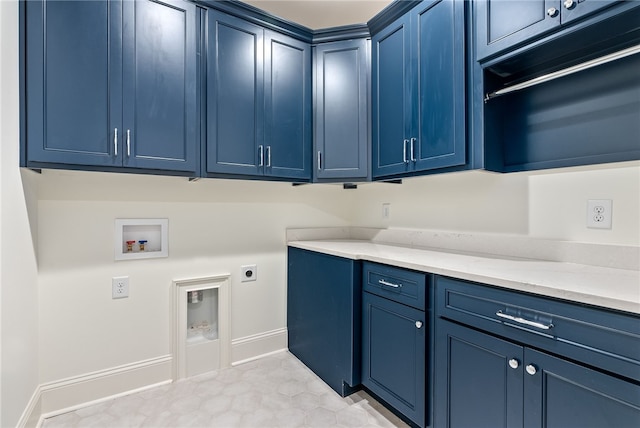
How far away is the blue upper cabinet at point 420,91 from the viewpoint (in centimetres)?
154

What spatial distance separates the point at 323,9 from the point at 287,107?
90 cm

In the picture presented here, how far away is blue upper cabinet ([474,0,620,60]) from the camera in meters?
1.14

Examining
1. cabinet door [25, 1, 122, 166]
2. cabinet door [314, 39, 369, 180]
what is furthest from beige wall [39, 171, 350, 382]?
cabinet door [314, 39, 369, 180]

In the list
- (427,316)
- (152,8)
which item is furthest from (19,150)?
(427,316)

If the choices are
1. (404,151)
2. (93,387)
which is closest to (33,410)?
(93,387)

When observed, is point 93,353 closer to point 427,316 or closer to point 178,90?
point 178,90

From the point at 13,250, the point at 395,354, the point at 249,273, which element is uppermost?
the point at 13,250

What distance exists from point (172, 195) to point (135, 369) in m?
1.11

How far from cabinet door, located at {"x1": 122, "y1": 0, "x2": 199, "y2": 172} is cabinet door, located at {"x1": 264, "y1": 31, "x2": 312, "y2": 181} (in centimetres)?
46

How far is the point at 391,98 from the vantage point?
1908 mm

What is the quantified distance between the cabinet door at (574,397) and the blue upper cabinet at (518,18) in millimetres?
1239

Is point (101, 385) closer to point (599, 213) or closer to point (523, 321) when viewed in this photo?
point (523, 321)

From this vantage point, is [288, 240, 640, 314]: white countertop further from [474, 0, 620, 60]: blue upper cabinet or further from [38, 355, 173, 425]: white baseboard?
[38, 355, 173, 425]: white baseboard

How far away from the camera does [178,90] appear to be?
1696 millimetres
